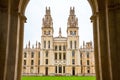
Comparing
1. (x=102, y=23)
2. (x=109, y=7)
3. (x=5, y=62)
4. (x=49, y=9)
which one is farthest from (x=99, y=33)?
(x=49, y=9)

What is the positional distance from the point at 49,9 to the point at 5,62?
6066cm

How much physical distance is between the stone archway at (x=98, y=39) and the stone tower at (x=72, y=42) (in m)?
55.4

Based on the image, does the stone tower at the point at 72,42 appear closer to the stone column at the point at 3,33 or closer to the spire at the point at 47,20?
the spire at the point at 47,20

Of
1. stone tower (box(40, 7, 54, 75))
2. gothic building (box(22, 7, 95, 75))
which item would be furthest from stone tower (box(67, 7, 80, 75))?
stone tower (box(40, 7, 54, 75))

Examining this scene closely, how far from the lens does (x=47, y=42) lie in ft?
215

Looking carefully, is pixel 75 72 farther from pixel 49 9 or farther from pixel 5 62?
pixel 5 62

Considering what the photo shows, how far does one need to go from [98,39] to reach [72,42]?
5645 cm

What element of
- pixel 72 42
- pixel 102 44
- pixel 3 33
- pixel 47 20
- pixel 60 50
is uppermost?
pixel 47 20

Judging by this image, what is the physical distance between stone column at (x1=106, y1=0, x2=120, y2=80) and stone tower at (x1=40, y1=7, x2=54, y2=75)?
5646cm

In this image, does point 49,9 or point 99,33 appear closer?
point 99,33

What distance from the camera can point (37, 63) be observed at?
68.2m

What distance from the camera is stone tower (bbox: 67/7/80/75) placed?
6444 centimetres

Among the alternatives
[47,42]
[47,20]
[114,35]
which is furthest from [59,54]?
[114,35]

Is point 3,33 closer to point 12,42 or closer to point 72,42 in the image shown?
point 12,42
